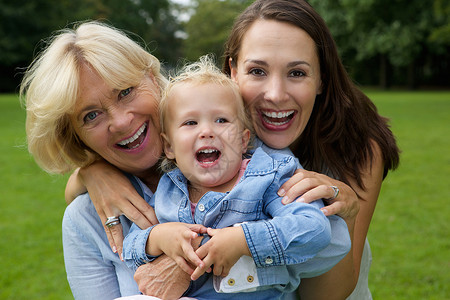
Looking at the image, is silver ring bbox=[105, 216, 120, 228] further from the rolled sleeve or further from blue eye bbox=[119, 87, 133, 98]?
blue eye bbox=[119, 87, 133, 98]

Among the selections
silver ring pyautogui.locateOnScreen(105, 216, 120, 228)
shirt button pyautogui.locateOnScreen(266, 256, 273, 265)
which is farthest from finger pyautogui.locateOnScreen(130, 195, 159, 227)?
shirt button pyautogui.locateOnScreen(266, 256, 273, 265)

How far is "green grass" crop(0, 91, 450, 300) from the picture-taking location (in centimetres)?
516

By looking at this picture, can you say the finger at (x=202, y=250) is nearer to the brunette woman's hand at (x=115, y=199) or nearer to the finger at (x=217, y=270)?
the finger at (x=217, y=270)

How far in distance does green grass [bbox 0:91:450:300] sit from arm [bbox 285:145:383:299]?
1787 millimetres

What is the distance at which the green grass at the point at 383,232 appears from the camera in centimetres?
516

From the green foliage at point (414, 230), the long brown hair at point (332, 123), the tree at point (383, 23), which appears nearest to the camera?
the long brown hair at point (332, 123)

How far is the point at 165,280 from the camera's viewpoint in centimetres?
199

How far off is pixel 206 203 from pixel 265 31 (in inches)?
38.0

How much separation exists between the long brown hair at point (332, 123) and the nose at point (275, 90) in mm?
325


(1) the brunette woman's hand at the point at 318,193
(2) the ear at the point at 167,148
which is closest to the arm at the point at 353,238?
(1) the brunette woman's hand at the point at 318,193

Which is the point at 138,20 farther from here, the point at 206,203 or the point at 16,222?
the point at 206,203

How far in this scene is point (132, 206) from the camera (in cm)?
232

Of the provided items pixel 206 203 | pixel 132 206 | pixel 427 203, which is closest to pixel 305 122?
pixel 206 203

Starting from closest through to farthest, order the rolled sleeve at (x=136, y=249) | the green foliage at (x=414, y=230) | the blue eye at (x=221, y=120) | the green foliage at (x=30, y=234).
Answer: the rolled sleeve at (x=136, y=249) < the blue eye at (x=221, y=120) < the green foliage at (x=414, y=230) < the green foliage at (x=30, y=234)
